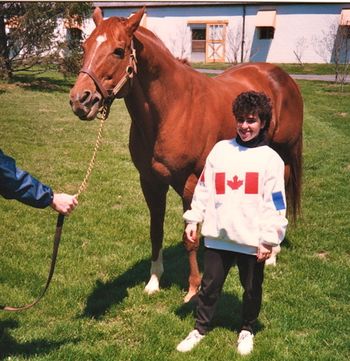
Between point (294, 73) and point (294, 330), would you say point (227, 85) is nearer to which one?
point (294, 330)

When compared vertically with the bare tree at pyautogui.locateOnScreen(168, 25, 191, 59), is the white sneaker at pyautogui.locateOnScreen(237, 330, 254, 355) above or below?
below

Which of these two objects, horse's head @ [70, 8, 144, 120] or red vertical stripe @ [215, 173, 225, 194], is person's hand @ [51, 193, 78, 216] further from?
red vertical stripe @ [215, 173, 225, 194]

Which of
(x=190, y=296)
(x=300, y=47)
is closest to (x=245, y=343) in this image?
(x=190, y=296)

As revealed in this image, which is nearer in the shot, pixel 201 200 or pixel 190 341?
pixel 201 200

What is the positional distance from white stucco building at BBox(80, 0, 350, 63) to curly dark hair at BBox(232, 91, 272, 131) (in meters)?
28.3

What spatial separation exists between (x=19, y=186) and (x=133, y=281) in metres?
1.99

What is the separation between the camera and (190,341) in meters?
3.25

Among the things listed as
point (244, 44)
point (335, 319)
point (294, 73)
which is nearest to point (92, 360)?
point (335, 319)

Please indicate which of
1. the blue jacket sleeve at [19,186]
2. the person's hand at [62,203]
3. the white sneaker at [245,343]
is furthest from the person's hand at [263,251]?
the blue jacket sleeve at [19,186]

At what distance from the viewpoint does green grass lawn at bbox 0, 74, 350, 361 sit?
328 cm

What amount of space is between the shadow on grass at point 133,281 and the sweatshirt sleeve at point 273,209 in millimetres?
1575

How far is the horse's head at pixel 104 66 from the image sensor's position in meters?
2.85

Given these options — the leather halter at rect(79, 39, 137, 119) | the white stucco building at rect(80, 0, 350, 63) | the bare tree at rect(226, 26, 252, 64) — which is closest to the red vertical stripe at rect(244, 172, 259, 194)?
the leather halter at rect(79, 39, 137, 119)

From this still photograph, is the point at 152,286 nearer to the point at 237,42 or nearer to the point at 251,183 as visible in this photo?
the point at 251,183
